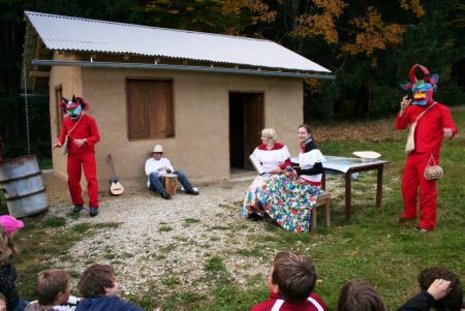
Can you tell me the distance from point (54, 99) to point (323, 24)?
12464mm

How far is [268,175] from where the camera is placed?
681cm

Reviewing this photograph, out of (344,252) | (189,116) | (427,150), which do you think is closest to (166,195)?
(189,116)

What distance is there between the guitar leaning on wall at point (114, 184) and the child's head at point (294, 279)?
6.91 metres

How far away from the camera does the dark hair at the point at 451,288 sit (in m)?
2.59

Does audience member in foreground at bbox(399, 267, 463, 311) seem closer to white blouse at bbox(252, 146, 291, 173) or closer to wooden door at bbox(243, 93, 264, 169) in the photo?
white blouse at bbox(252, 146, 291, 173)

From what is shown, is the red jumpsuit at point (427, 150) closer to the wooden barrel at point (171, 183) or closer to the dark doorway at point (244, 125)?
the wooden barrel at point (171, 183)

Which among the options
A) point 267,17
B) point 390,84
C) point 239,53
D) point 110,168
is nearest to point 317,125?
point 390,84

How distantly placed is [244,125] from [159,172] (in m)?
3.72

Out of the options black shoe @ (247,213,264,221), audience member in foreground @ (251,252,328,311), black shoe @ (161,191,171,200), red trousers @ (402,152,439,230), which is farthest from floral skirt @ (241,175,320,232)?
audience member in foreground @ (251,252,328,311)

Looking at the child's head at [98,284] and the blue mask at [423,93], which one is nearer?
the child's head at [98,284]

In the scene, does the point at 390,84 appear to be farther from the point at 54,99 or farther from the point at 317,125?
the point at 54,99

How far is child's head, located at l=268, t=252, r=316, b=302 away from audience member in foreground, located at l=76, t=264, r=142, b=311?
79 cm

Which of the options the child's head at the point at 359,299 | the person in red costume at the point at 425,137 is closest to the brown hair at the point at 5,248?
the child's head at the point at 359,299

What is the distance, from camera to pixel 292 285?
2.39 metres
